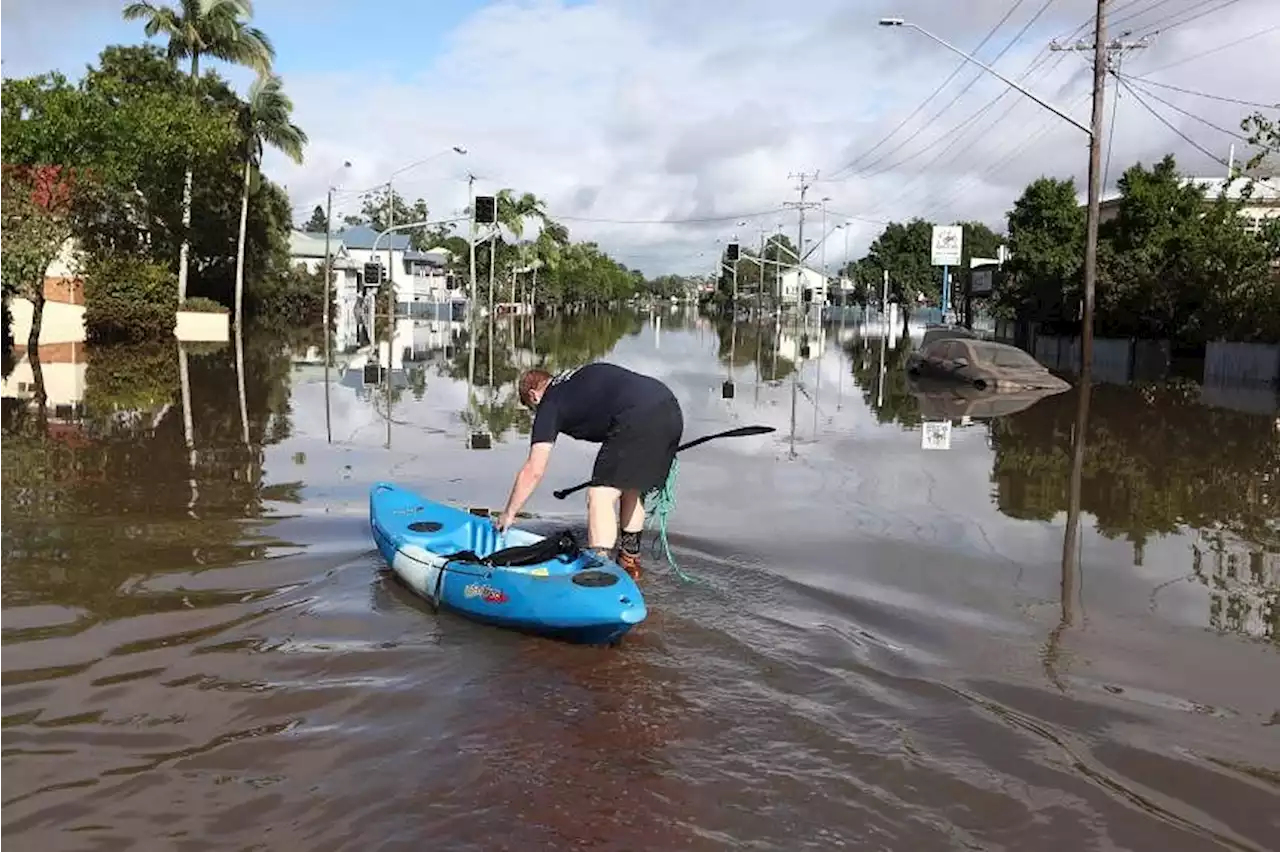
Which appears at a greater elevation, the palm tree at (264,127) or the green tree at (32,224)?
the palm tree at (264,127)

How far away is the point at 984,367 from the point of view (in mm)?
25938

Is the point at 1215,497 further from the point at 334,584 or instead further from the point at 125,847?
the point at 125,847

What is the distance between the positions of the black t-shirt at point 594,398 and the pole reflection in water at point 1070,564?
111 inches

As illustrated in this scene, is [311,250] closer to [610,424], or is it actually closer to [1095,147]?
[1095,147]

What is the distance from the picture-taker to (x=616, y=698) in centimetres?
538

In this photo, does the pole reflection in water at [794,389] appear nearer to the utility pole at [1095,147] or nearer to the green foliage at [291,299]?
the utility pole at [1095,147]

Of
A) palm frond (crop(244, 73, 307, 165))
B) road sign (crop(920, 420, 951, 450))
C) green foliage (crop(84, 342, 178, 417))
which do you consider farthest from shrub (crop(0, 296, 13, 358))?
road sign (crop(920, 420, 951, 450))

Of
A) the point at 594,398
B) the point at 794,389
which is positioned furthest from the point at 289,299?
the point at 594,398

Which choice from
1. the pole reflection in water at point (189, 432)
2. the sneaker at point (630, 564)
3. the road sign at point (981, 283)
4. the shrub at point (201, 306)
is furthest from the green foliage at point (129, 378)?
the road sign at point (981, 283)

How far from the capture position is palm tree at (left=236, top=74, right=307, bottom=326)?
4397cm

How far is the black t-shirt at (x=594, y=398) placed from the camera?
6895 millimetres

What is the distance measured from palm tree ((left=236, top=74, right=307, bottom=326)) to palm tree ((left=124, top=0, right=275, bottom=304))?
2.24 m

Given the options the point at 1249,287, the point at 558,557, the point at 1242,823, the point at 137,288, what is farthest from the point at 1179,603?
the point at 137,288

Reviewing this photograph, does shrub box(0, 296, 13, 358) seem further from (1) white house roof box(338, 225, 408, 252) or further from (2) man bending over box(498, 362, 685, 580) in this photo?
(1) white house roof box(338, 225, 408, 252)
